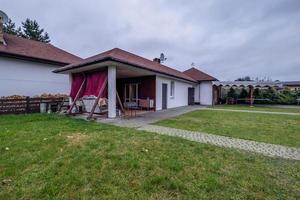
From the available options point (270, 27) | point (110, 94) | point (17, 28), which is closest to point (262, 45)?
point (270, 27)

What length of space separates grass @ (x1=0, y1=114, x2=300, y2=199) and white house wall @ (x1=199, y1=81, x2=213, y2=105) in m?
18.9

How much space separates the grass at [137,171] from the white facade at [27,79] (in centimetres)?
1006

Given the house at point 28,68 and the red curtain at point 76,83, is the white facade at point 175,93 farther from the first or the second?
the house at point 28,68

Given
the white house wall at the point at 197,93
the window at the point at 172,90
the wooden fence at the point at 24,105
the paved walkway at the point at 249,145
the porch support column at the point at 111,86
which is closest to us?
the paved walkway at the point at 249,145

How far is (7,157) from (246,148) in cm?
571

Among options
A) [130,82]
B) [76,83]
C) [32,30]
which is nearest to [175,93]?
[130,82]

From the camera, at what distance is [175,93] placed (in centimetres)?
1755

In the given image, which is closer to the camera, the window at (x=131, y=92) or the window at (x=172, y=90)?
the window at (x=131, y=92)

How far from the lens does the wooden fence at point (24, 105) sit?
10633 millimetres

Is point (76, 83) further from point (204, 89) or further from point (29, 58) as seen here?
point (204, 89)

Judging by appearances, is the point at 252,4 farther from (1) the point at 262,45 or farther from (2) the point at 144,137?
(1) the point at 262,45

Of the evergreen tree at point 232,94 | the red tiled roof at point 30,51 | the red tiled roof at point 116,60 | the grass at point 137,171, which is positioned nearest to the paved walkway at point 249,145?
the grass at point 137,171

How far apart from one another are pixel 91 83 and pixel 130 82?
5068mm

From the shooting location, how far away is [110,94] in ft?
31.1
